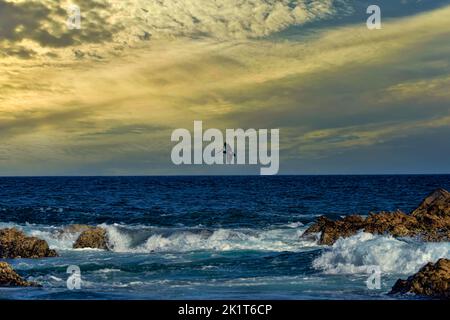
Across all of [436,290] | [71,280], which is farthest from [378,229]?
[71,280]

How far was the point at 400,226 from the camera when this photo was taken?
2742cm

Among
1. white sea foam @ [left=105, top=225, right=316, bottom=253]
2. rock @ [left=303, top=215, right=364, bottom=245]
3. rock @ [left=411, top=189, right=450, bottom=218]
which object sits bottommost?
white sea foam @ [left=105, top=225, right=316, bottom=253]

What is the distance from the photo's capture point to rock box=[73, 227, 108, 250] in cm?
2992

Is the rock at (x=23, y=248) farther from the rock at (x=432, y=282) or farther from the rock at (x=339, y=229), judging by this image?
the rock at (x=432, y=282)

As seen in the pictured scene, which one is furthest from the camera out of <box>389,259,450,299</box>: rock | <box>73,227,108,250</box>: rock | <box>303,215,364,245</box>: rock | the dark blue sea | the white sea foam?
<box>73,227,108,250</box>: rock

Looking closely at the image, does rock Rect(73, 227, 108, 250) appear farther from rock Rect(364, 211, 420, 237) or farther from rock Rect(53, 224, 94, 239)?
rock Rect(364, 211, 420, 237)

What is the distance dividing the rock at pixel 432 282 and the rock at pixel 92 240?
18193 mm

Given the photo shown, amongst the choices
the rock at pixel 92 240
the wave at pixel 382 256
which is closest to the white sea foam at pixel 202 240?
the rock at pixel 92 240

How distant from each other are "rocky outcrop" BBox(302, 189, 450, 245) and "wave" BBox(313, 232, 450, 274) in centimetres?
514

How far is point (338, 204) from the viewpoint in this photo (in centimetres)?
6800

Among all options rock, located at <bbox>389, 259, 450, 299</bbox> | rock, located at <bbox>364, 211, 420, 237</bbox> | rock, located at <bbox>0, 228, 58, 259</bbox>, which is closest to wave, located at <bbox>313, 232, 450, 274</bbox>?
rock, located at <bbox>389, 259, 450, 299</bbox>

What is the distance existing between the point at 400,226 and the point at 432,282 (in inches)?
510

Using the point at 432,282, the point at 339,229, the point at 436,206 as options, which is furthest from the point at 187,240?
the point at 432,282

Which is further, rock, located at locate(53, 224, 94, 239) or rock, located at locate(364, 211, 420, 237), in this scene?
rock, located at locate(53, 224, 94, 239)
